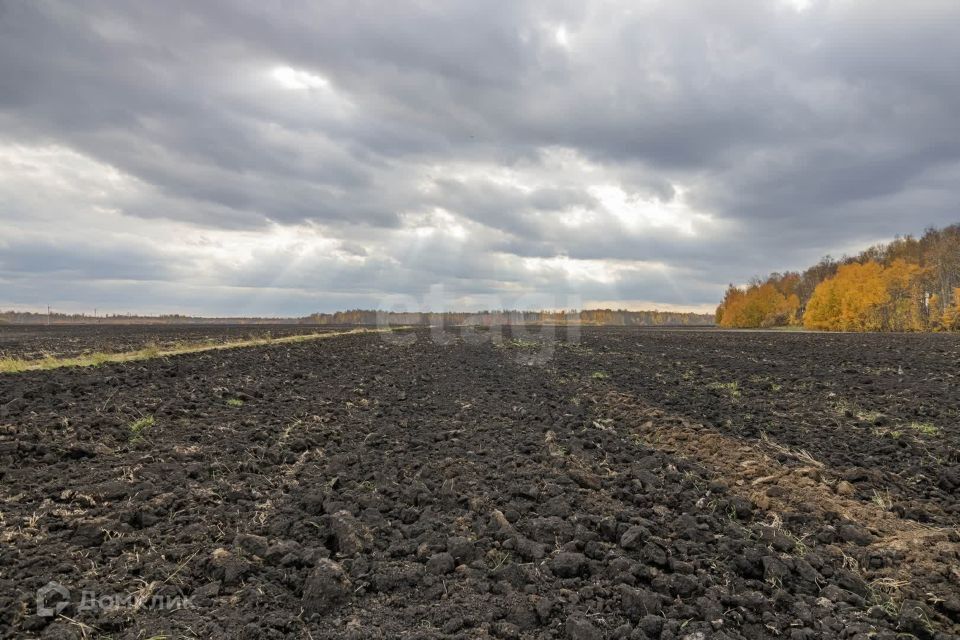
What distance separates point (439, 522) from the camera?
20.9ft

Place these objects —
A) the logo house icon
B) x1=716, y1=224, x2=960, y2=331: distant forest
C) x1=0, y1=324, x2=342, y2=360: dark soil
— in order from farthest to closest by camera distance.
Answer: x1=716, y1=224, x2=960, y2=331: distant forest, x1=0, y1=324, x2=342, y2=360: dark soil, the logo house icon

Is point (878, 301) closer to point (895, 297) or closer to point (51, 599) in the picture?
point (895, 297)

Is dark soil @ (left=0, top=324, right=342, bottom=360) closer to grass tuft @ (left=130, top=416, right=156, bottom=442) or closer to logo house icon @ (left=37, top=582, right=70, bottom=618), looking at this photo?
grass tuft @ (left=130, top=416, right=156, bottom=442)

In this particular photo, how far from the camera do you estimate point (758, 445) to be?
31.4 feet

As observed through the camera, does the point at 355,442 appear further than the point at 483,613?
Yes

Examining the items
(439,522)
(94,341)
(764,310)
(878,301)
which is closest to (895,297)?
(878,301)

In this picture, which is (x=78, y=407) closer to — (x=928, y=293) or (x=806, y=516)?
(x=806, y=516)

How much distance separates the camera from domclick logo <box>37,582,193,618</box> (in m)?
4.39

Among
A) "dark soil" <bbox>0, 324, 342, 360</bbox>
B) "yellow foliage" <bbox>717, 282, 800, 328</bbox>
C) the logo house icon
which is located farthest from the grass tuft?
"yellow foliage" <bbox>717, 282, 800, 328</bbox>

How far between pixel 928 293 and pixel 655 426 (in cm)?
8974

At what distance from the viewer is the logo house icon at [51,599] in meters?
4.28

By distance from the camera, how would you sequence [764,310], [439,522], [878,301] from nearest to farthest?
1. [439,522]
2. [878,301]
3. [764,310]

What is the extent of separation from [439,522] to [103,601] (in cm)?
343

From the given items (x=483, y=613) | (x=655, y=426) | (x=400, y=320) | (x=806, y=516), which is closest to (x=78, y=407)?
(x=483, y=613)
